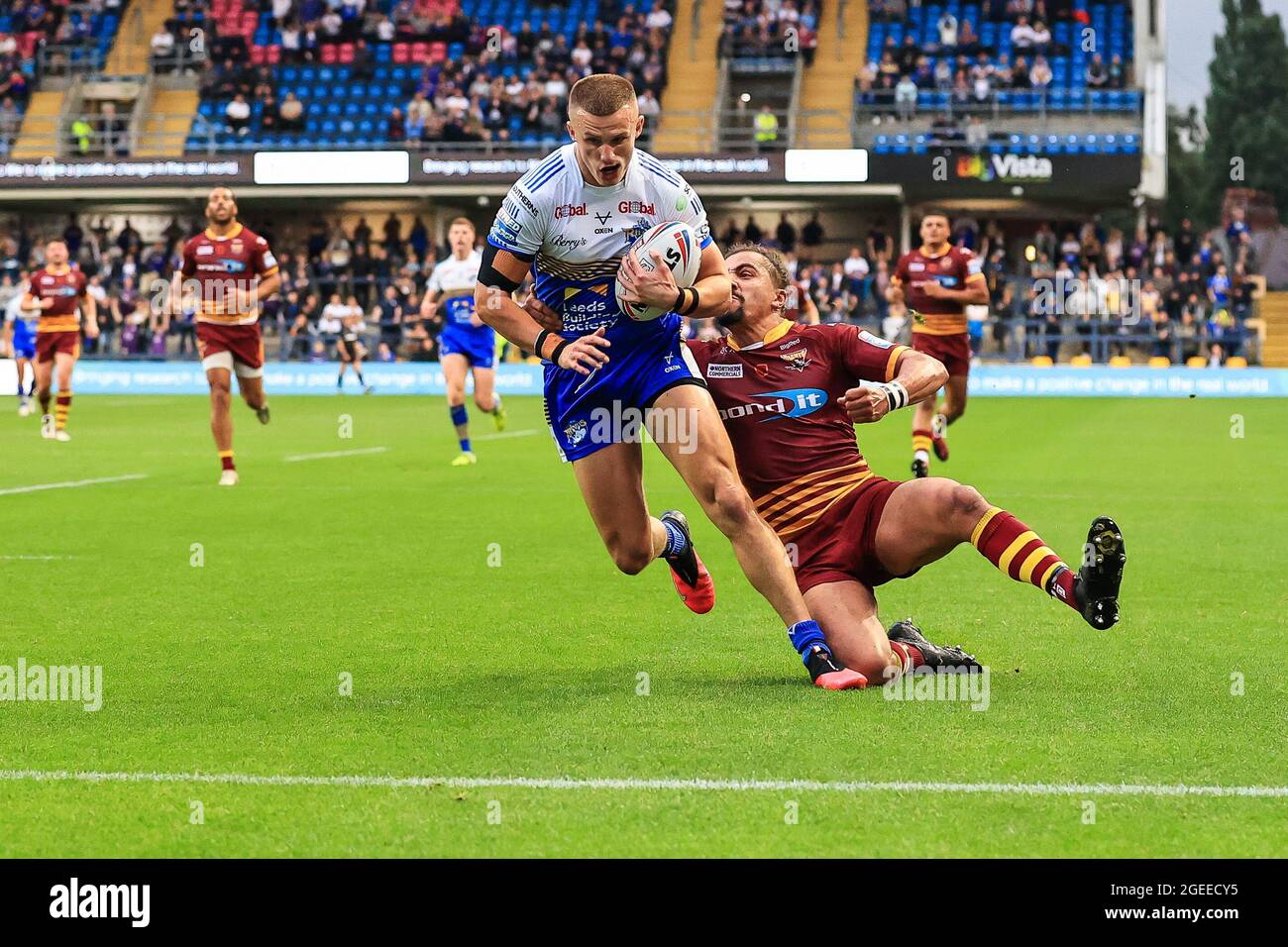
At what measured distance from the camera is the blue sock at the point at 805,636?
6.56 m

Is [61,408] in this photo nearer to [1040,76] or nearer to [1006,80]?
[1006,80]

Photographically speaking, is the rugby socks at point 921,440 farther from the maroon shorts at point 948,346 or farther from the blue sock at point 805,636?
the blue sock at point 805,636

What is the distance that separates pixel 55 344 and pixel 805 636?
58.4 ft

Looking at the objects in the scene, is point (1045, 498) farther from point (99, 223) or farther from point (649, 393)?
point (99, 223)

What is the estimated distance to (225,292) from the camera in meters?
15.6

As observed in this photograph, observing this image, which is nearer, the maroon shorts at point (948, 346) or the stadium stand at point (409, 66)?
the maroon shorts at point (948, 346)

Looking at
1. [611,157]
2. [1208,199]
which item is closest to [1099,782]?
[611,157]

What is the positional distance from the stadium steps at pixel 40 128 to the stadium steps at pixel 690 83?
51.4ft

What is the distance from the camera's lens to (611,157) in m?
6.79

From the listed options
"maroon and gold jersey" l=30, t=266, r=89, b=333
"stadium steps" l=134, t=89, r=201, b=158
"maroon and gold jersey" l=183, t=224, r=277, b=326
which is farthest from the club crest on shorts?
"stadium steps" l=134, t=89, r=201, b=158

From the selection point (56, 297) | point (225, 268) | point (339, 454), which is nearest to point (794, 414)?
point (225, 268)

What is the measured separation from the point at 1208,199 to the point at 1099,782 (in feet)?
312

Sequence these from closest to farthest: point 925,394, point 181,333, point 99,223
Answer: point 925,394
point 181,333
point 99,223

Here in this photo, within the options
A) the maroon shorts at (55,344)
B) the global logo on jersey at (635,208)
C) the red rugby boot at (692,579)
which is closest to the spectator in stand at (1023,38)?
the maroon shorts at (55,344)
